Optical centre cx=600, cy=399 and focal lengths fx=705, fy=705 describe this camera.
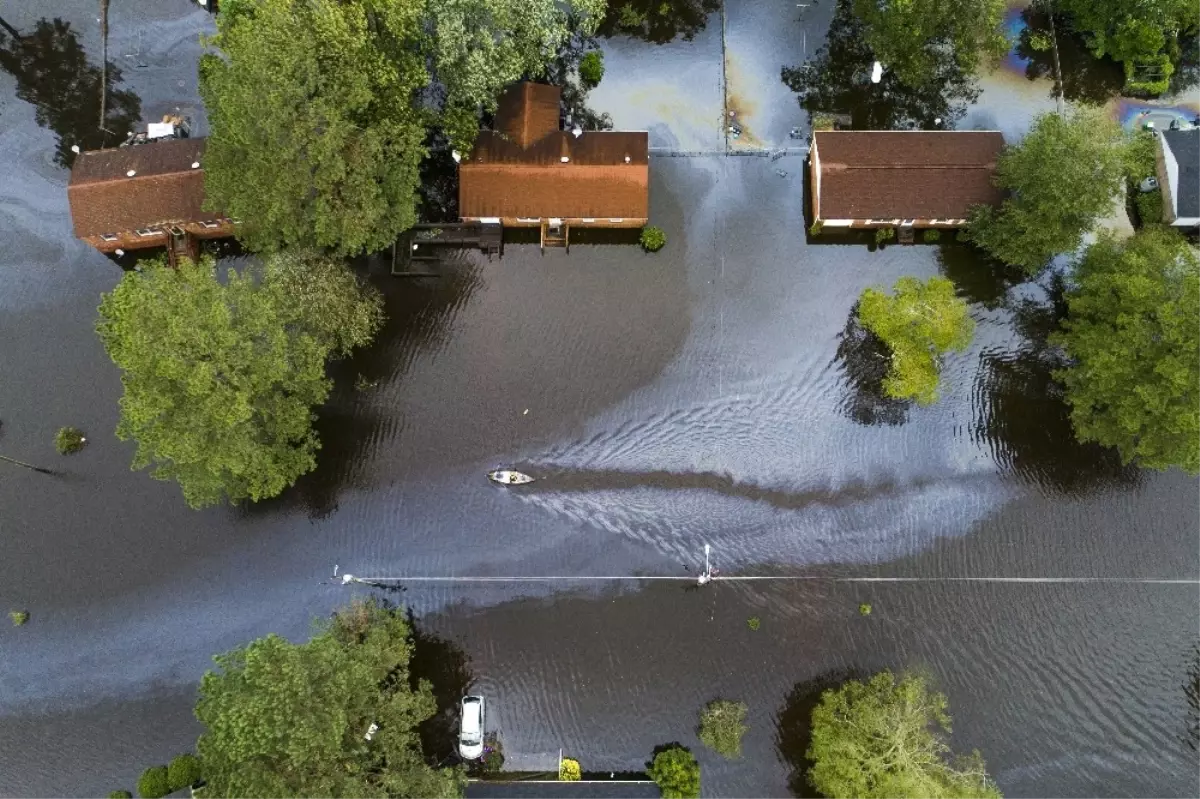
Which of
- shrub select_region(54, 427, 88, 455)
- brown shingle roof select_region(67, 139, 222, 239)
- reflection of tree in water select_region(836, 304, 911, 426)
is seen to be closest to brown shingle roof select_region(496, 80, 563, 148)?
brown shingle roof select_region(67, 139, 222, 239)

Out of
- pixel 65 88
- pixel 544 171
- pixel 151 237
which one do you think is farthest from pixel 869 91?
pixel 65 88

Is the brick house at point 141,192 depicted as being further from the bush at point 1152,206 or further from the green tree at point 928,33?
the bush at point 1152,206

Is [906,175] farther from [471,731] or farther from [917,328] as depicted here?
[471,731]

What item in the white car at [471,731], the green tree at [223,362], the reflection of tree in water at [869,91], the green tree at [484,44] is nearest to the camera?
the green tree at [223,362]

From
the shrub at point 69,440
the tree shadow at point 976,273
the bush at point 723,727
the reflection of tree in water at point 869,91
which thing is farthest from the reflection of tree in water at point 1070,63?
the shrub at point 69,440

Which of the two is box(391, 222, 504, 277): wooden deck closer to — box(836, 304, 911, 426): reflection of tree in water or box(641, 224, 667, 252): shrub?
box(641, 224, 667, 252): shrub

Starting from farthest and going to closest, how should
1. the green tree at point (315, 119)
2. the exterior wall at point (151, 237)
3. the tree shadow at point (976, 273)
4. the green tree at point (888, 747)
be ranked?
the tree shadow at point (976, 273)
the exterior wall at point (151, 237)
the green tree at point (888, 747)
the green tree at point (315, 119)
